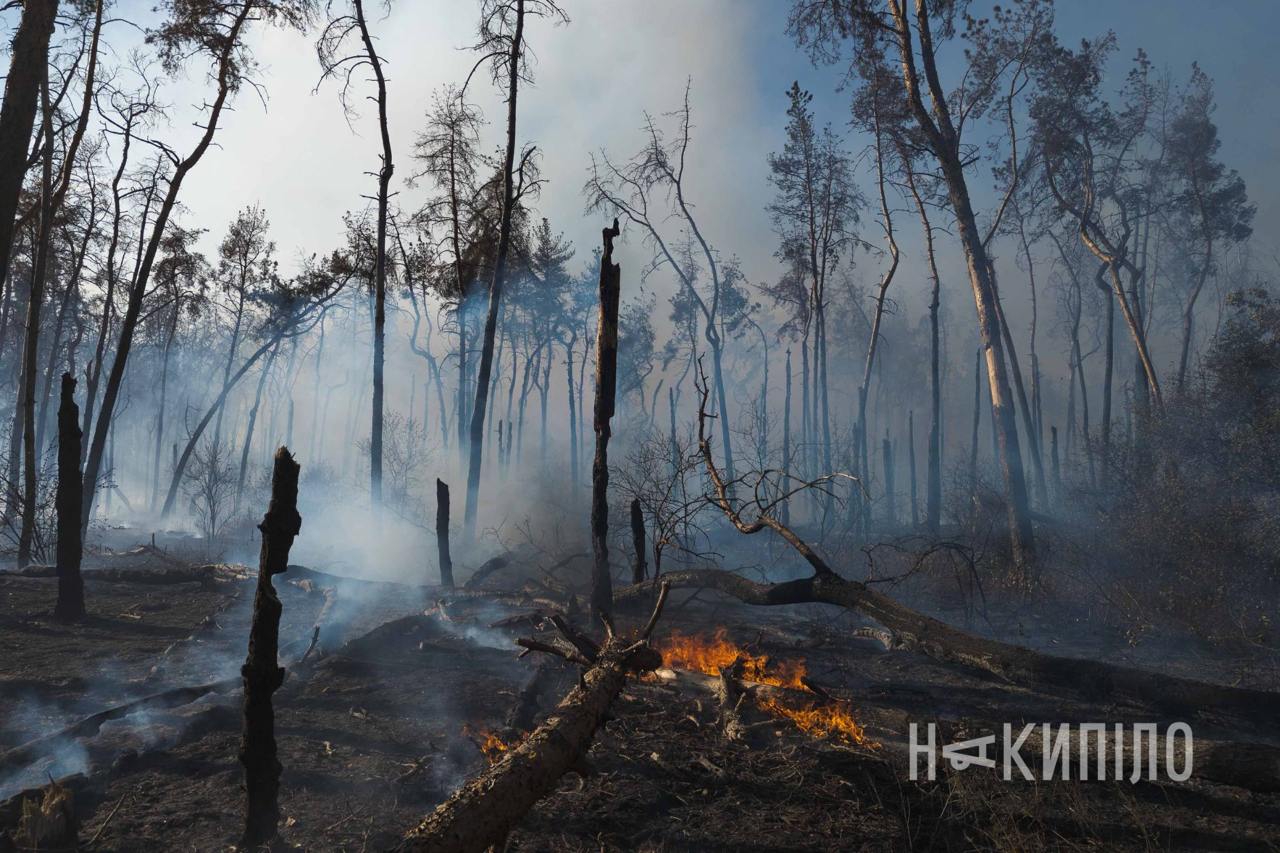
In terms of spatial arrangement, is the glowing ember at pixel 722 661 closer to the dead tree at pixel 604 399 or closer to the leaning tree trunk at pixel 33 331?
the dead tree at pixel 604 399

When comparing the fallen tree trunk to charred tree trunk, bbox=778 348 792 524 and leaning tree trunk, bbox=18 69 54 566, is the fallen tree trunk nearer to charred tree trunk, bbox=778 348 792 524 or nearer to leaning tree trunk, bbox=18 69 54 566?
charred tree trunk, bbox=778 348 792 524

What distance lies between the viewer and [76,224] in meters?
19.6

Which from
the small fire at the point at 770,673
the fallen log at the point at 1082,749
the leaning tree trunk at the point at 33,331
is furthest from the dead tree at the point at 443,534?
the fallen log at the point at 1082,749

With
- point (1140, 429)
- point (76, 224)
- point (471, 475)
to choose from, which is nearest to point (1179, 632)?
point (1140, 429)

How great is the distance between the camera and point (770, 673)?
23.4 ft

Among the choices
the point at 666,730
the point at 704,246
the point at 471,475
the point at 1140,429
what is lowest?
the point at 666,730

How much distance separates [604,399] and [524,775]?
5.46m

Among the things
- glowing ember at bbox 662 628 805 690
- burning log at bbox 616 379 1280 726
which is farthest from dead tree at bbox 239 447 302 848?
burning log at bbox 616 379 1280 726

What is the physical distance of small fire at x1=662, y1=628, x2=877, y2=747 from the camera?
5613mm

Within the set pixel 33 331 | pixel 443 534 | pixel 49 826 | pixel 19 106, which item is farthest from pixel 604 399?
pixel 33 331

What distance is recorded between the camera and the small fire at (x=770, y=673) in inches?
221

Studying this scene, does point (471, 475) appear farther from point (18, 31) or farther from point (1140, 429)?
point (1140, 429)

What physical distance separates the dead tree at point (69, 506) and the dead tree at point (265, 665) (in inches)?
250

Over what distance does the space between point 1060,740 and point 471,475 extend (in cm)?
1359
